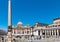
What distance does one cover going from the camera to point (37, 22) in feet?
243

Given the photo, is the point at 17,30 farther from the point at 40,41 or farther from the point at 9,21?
the point at 9,21

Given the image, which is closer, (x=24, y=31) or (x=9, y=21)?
(x=9, y=21)

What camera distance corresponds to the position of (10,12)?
13.9 m

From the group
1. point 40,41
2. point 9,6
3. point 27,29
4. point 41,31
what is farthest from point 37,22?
point 9,6

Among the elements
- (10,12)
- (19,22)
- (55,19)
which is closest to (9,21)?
(10,12)

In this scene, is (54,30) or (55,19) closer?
(54,30)

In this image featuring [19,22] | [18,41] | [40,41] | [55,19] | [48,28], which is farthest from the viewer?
[19,22]

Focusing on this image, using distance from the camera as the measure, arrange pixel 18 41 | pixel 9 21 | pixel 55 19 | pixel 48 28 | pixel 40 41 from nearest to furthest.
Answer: pixel 9 21
pixel 18 41
pixel 40 41
pixel 48 28
pixel 55 19

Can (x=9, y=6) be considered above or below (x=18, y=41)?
above

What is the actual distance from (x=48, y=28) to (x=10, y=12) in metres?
43.7

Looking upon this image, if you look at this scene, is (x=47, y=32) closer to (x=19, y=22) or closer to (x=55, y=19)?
(x=55, y=19)

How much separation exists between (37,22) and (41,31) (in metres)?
16.7

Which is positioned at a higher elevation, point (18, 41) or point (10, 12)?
point (10, 12)

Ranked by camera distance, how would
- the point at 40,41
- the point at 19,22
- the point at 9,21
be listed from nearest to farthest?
the point at 9,21 < the point at 40,41 < the point at 19,22
